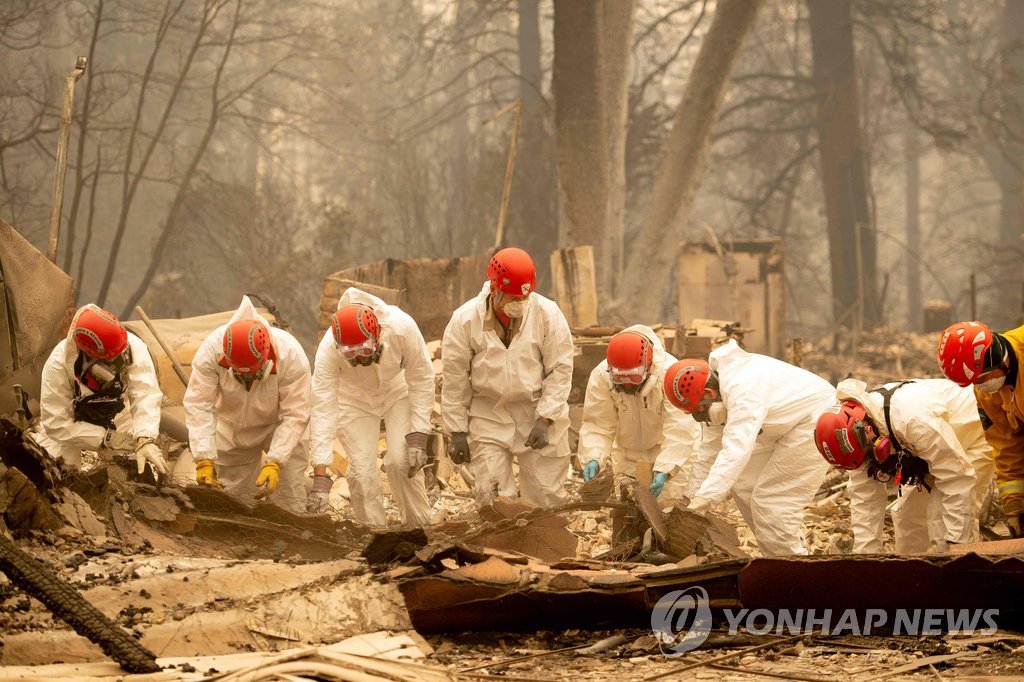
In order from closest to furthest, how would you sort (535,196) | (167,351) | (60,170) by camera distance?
Answer: (167,351) → (60,170) → (535,196)

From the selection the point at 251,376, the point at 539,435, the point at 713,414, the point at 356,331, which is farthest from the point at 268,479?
the point at 713,414

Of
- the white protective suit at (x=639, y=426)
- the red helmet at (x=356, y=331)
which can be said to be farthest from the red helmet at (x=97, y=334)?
the white protective suit at (x=639, y=426)

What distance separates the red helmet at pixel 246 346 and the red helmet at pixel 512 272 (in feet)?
5.03

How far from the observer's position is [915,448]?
5715mm

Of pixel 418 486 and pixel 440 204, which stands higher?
pixel 440 204

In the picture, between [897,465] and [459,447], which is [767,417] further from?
[459,447]

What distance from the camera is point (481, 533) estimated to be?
527 cm

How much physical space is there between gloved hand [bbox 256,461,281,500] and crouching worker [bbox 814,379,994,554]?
11.3 ft

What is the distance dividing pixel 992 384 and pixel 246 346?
4.36 meters

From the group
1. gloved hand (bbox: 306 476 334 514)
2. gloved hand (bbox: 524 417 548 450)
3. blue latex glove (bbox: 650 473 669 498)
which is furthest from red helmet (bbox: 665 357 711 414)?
gloved hand (bbox: 306 476 334 514)

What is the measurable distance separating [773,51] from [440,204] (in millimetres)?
10380

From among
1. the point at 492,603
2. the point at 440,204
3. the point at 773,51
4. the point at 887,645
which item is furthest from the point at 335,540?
the point at 773,51

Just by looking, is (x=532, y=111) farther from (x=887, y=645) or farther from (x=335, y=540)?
(x=887, y=645)

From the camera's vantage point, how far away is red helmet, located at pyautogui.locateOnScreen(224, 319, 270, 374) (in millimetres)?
6672
